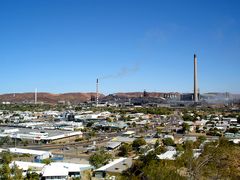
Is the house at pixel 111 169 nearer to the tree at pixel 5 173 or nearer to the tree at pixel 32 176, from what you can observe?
the tree at pixel 32 176

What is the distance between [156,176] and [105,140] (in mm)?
10595

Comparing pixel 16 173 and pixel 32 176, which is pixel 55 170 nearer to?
pixel 32 176

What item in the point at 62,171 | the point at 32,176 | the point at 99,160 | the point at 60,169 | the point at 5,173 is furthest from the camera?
the point at 99,160

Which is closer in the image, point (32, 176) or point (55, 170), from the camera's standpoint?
point (32, 176)

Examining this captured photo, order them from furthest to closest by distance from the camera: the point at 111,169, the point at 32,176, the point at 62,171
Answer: the point at 111,169 → the point at 62,171 → the point at 32,176

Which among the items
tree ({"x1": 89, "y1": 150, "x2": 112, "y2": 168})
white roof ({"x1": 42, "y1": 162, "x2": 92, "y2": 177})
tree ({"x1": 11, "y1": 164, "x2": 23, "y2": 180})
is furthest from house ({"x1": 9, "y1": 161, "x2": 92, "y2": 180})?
tree ({"x1": 11, "y1": 164, "x2": 23, "y2": 180})

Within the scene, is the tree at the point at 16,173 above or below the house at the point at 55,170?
above

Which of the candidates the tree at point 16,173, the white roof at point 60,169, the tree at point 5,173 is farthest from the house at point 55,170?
the tree at point 5,173

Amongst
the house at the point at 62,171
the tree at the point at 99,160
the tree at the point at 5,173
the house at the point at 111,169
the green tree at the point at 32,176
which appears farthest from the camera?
the tree at the point at 99,160

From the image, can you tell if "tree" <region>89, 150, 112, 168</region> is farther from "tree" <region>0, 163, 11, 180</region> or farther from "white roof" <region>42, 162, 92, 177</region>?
Answer: "tree" <region>0, 163, 11, 180</region>

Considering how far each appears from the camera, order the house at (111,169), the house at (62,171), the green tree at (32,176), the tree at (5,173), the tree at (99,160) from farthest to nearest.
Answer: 1. the tree at (99,160)
2. the house at (111,169)
3. the house at (62,171)
4. the green tree at (32,176)
5. the tree at (5,173)

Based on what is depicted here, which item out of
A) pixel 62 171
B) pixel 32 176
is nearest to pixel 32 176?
pixel 32 176

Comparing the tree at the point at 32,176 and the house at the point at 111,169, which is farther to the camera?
the house at the point at 111,169

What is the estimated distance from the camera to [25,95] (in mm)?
73875
